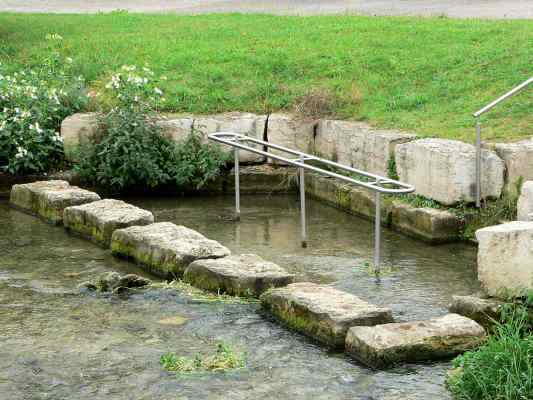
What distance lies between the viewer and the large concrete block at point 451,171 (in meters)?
9.90

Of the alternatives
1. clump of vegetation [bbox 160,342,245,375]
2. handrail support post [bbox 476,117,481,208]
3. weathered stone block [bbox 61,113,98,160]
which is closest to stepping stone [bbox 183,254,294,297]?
clump of vegetation [bbox 160,342,245,375]

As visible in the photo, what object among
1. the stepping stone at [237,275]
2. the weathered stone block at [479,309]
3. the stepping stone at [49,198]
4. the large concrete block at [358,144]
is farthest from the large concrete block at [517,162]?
the stepping stone at [49,198]

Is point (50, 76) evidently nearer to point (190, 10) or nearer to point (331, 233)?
point (331, 233)

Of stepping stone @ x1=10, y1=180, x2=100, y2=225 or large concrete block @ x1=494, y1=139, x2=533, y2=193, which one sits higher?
large concrete block @ x1=494, y1=139, x2=533, y2=193

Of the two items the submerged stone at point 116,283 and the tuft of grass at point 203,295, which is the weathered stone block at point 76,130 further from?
the tuft of grass at point 203,295

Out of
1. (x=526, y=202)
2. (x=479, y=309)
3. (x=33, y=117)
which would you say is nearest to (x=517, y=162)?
(x=526, y=202)

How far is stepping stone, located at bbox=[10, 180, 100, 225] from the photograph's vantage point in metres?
10.7

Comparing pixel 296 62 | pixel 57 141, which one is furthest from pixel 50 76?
pixel 296 62

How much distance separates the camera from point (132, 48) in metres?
14.6

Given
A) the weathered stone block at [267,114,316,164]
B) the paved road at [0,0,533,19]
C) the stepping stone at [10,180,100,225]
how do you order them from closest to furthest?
the stepping stone at [10,180,100,225] < the weathered stone block at [267,114,316,164] < the paved road at [0,0,533,19]

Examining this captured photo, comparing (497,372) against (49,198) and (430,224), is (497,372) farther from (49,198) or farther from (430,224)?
(49,198)

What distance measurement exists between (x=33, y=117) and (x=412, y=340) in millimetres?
6841

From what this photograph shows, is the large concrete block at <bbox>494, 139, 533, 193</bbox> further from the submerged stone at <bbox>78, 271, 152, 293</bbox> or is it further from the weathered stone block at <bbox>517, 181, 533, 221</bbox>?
the submerged stone at <bbox>78, 271, 152, 293</bbox>

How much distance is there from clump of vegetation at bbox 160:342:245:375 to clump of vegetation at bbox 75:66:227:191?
508cm
